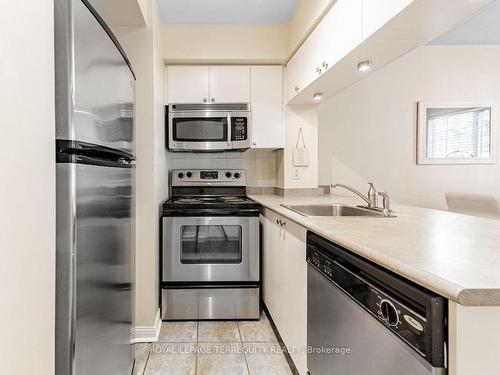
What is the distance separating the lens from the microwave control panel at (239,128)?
2.92 meters

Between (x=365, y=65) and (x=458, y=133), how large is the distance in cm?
230

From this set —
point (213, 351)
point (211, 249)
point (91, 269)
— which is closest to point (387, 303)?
point (91, 269)

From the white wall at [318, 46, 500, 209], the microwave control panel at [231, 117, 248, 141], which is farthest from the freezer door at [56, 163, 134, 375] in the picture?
the white wall at [318, 46, 500, 209]

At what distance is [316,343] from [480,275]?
2.92 ft

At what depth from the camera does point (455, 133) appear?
346cm

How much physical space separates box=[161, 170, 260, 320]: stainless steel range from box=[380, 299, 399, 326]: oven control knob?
1739 millimetres

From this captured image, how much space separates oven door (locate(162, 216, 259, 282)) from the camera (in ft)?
8.30

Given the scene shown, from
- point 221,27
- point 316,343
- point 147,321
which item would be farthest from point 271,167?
point 316,343

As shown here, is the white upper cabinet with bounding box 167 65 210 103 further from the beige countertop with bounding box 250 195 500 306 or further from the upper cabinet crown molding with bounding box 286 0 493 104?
the beige countertop with bounding box 250 195 500 306

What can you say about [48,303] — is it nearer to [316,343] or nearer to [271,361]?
[316,343]

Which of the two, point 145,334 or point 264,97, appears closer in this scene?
point 145,334

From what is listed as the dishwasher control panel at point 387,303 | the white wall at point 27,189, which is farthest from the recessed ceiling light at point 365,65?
the white wall at point 27,189

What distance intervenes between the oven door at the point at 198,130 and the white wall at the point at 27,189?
211cm

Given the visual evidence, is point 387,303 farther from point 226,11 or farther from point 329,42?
point 226,11
